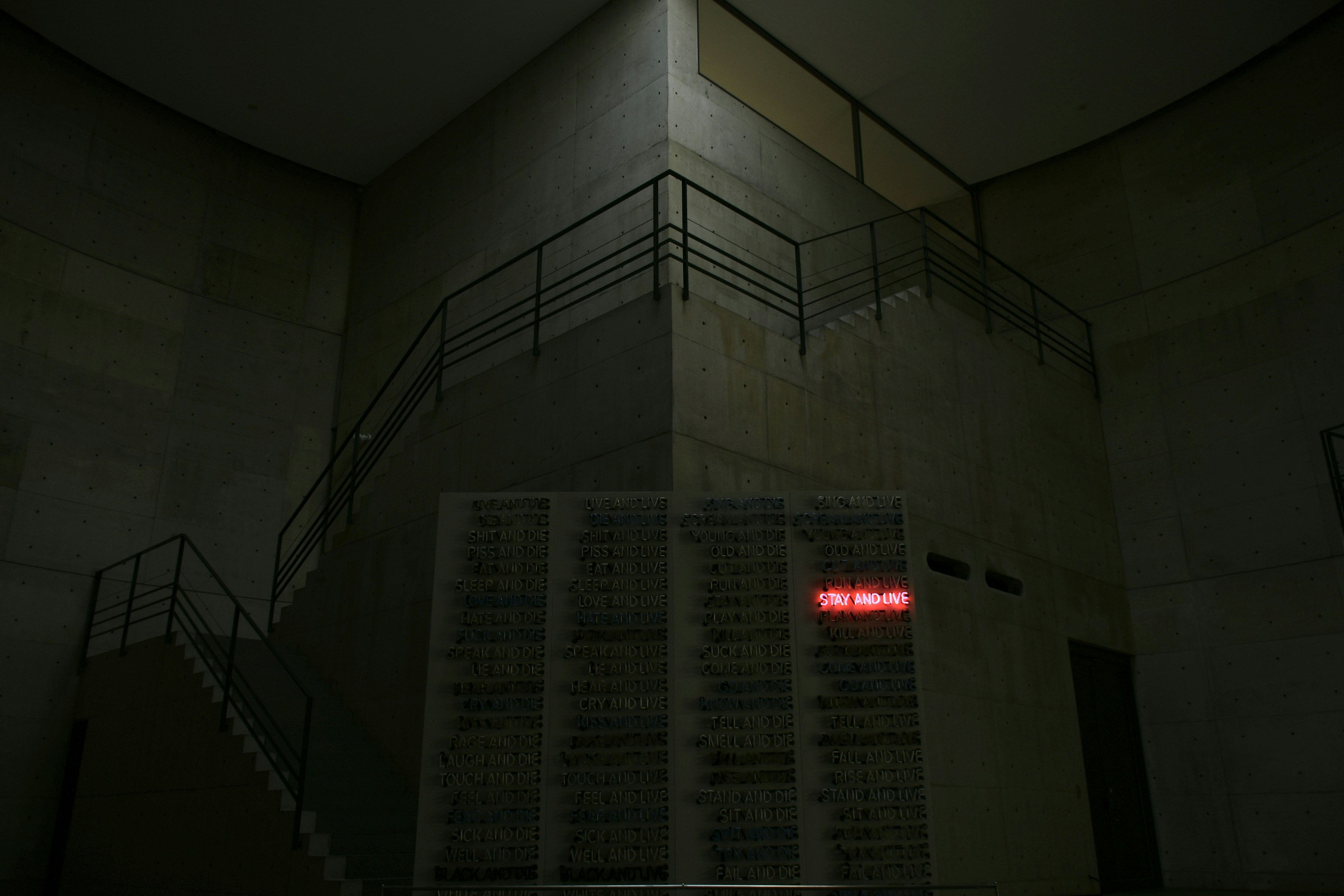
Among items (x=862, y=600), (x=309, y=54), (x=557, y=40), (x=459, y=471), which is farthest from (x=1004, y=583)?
(x=309, y=54)

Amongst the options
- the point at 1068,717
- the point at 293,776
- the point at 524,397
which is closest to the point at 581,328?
the point at 524,397

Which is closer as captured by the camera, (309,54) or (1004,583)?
(1004,583)

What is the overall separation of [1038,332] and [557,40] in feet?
25.5

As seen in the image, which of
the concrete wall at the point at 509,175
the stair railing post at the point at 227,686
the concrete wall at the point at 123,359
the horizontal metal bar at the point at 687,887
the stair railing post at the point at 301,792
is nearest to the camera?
the horizontal metal bar at the point at 687,887

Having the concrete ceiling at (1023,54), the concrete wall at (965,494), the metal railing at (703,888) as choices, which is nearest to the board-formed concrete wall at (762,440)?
the concrete wall at (965,494)

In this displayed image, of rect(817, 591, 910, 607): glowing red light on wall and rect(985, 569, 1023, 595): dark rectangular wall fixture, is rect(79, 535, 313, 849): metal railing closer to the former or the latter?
rect(817, 591, 910, 607): glowing red light on wall

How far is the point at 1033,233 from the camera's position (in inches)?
605

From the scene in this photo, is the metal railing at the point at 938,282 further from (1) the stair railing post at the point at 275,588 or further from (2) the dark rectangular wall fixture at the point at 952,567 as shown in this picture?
(1) the stair railing post at the point at 275,588

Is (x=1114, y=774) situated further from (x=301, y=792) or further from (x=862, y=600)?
(x=301, y=792)

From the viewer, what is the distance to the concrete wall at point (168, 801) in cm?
799

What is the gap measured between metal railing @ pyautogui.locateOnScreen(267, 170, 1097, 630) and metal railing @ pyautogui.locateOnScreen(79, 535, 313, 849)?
0.75 meters

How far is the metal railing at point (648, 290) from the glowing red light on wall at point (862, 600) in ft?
9.24

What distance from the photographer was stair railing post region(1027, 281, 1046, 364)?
12695mm

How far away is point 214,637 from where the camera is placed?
9.95m
